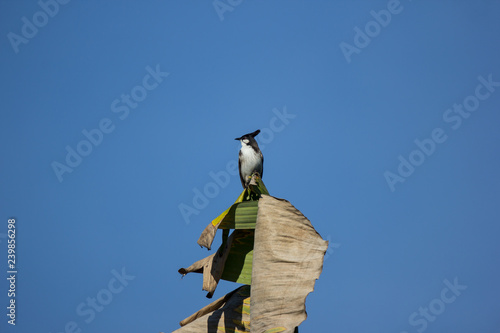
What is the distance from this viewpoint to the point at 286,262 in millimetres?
4266

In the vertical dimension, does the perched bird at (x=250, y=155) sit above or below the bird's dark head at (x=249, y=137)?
below

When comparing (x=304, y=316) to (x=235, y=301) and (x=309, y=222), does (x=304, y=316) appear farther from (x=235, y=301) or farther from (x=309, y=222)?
(x=235, y=301)

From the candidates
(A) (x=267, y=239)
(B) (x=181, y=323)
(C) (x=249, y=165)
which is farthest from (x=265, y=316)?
(C) (x=249, y=165)

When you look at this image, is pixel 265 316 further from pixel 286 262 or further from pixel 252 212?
pixel 252 212

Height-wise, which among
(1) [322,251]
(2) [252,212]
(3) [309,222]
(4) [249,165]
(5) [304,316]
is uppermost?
(4) [249,165]

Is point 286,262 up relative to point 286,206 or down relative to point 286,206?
down

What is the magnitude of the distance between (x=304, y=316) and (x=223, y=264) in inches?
44.5

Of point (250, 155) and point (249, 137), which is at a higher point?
A: point (249, 137)

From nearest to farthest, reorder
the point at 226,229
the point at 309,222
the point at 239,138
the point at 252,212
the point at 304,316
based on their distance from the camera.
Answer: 1. the point at 304,316
2. the point at 309,222
3. the point at 252,212
4. the point at 226,229
5. the point at 239,138

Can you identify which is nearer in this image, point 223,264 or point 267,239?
point 267,239

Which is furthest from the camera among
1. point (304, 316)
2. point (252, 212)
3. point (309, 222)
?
point (252, 212)

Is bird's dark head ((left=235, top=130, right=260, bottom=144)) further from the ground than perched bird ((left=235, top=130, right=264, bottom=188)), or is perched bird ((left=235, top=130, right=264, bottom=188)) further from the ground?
bird's dark head ((left=235, top=130, right=260, bottom=144))

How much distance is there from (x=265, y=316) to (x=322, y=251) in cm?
72

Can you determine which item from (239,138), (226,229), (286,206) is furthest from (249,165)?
(286,206)
